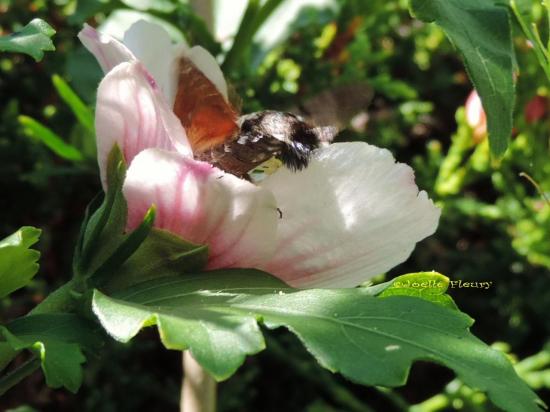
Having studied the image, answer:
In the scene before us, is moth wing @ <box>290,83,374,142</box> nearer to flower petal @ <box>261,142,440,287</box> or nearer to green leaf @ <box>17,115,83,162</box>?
flower petal @ <box>261,142,440,287</box>

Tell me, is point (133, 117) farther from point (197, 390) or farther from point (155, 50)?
point (197, 390)

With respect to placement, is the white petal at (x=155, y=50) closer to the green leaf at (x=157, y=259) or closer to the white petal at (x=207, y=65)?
the white petal at (x=207, y=65)

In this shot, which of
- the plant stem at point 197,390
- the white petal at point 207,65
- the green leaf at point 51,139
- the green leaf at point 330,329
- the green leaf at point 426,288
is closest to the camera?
the green leaf at point 330,329

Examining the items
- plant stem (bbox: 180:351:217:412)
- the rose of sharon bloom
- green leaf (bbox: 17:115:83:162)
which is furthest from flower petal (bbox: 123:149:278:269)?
green leaf (bbox: 17:115:83:162)

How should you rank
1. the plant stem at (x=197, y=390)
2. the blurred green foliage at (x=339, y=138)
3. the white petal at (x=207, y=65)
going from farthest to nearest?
the blurred green foliage at (x=339, y=138), the plant stem at (x=197, y=390), the white petal at (x=207, y=65)

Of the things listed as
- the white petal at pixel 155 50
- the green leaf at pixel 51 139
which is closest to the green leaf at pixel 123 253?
the white petal at pixel 155 50

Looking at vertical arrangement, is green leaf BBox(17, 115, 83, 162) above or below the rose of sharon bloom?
below

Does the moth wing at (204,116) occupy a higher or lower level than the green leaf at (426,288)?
higher

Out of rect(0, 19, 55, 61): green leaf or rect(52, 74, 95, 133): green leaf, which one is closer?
rect(0, 19, 55, 61): green leaf
